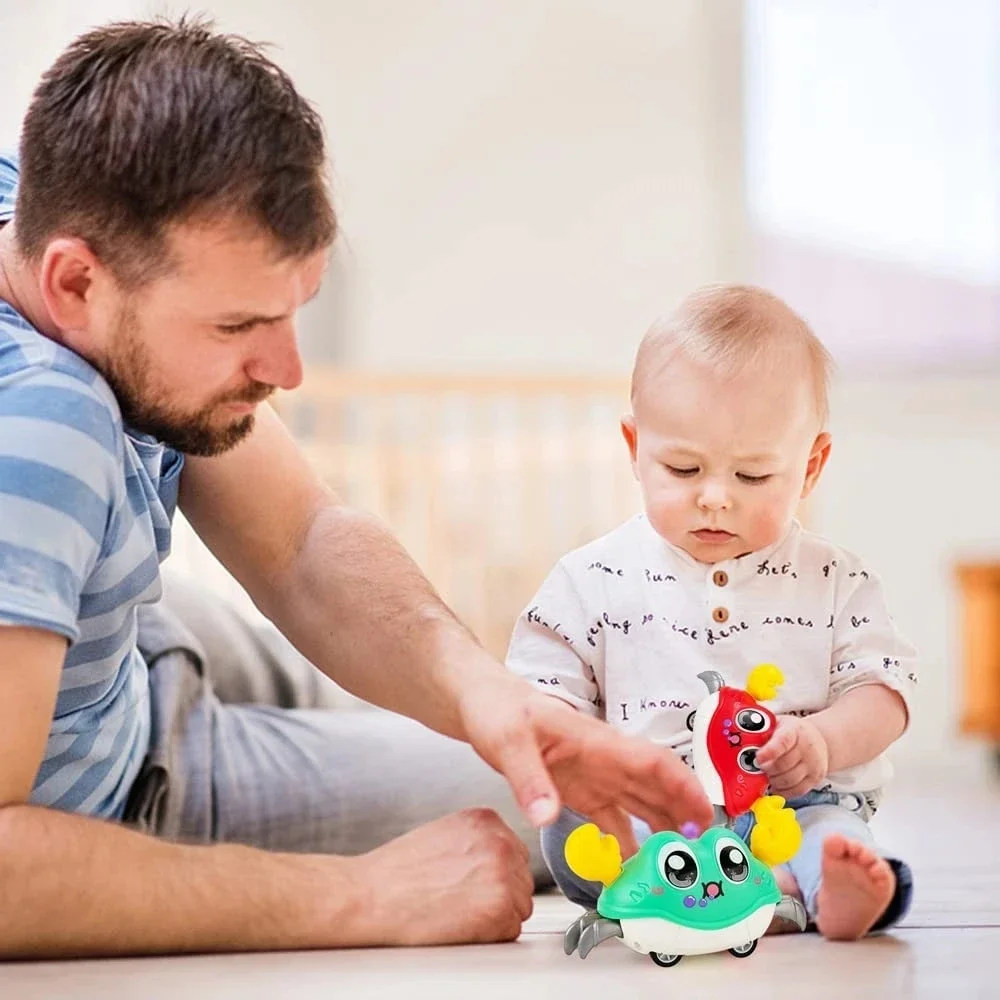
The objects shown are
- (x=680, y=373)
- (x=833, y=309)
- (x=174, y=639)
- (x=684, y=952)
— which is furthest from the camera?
(x=833, y=309)

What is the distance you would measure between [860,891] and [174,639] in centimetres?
71

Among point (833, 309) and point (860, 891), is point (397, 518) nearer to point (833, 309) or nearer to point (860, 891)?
point (833, 309)

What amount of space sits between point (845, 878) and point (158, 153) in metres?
0.63

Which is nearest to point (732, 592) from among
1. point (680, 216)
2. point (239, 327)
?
point (239, 327)

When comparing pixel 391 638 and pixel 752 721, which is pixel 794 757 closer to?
pixel 752 721

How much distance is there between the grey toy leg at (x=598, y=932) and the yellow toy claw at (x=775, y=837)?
10 centimetres

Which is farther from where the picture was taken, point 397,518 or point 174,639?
point 397,518

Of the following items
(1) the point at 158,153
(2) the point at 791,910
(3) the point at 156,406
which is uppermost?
(1) the point at 158,153

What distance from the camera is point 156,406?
1.01 m

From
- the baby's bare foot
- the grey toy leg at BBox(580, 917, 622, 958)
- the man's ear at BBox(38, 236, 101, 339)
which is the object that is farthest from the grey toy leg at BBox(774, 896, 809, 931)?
the man's ear at BBox(38, 236, 101, 339)

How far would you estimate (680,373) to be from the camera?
A: 1070 millimetres

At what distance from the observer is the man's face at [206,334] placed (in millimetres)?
969

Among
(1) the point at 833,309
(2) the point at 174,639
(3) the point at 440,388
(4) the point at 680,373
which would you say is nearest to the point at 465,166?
(1) the point at 833,309

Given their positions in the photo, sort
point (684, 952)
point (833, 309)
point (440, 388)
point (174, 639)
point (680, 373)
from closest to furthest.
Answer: point (684, 952), point (680, 373), point (174, 639), point (440, 388), point (833, 309)
